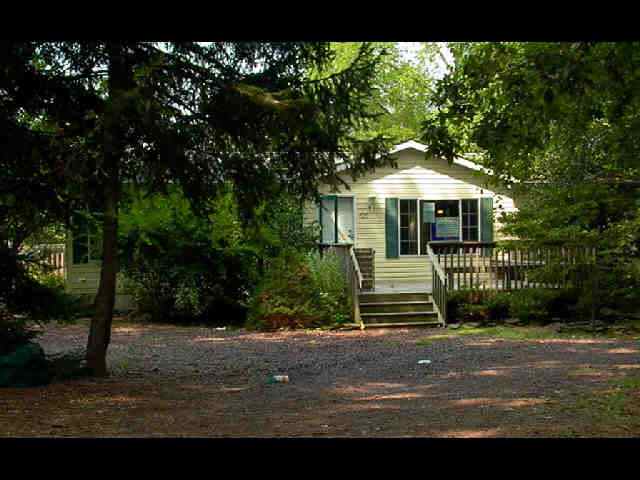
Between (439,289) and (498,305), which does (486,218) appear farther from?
(498,305)

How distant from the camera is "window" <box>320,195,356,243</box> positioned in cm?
1938

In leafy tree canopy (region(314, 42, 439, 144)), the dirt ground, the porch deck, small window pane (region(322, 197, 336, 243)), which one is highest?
leafy tree canopy (region(314, 42, 439, 144))

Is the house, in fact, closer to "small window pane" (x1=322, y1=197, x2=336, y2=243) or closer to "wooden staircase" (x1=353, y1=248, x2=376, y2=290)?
"small window pane" (x1=322, y1=197, x2=336, y2=243)

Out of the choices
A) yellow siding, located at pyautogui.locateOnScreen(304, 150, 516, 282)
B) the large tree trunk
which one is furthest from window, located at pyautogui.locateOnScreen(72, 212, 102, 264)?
the large tree trunk

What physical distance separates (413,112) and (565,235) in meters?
24.8

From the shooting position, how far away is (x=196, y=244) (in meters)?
16.0

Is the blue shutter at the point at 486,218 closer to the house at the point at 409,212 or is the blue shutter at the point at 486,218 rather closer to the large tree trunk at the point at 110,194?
the house at the point at 409,212

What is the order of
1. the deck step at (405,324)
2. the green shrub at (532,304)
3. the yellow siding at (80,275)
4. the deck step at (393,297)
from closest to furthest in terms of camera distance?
1. the green shrub at (532,304)
2. the deck step at (405,324)
3. the deck step at (393,297)
4. the yellow siding at (80,275)

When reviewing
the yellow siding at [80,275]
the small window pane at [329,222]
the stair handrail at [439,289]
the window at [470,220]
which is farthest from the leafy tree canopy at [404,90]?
the stair handrail at [439,289]

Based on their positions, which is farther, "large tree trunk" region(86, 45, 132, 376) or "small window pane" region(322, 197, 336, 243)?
"small window pane" region(322, 197, 336, 243)

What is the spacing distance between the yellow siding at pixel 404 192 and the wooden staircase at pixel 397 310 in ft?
10.8

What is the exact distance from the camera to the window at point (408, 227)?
19766 millimetres

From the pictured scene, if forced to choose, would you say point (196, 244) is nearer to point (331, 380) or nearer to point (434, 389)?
point (331, 380)

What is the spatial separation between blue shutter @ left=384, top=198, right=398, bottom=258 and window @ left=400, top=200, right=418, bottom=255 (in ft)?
0.76
